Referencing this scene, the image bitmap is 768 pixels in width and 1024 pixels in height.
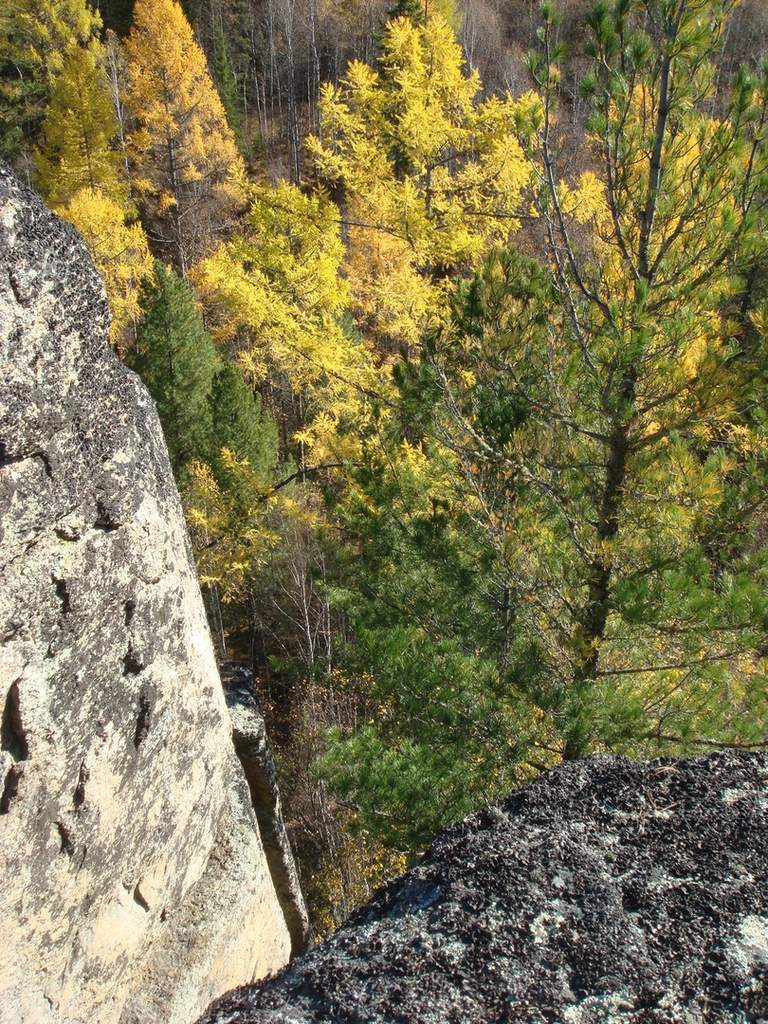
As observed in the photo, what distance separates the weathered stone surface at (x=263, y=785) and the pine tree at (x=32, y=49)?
88.3 feet

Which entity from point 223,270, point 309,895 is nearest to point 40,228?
point 223,270

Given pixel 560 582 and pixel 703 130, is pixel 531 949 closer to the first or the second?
pixel 560 582

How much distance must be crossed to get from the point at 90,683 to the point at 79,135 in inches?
941

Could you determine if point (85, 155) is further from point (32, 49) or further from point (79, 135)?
point (32, 49)

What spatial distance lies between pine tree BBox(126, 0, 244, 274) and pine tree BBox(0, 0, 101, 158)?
272 centimetres

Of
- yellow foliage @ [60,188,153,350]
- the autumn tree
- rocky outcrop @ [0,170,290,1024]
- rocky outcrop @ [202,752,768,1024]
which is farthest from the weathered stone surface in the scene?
yellow foliage @ [60,188,153,350]

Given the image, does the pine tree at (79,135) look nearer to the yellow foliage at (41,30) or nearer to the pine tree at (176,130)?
the pine tree at (176,130)

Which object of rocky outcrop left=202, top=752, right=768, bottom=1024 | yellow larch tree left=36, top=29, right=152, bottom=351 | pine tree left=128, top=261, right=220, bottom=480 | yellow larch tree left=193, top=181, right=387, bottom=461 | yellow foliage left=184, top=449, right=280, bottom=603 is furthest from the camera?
yellow larch tree left=36, top=29, right=152, bottom=351

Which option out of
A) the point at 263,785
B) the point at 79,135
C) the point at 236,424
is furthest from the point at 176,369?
the point at 79,135

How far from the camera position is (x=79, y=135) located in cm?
2205

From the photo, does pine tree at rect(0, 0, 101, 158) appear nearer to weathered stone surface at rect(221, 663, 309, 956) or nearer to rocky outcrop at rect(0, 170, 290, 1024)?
weathered stone surface at rect(221, 663, 309, 956)

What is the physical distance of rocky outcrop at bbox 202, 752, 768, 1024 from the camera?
129 cm

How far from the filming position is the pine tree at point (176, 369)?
1412cm

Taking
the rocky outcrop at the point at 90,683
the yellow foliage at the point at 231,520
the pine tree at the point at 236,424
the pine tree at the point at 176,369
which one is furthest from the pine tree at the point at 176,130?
the rocky outcrop at the point at 90,683
